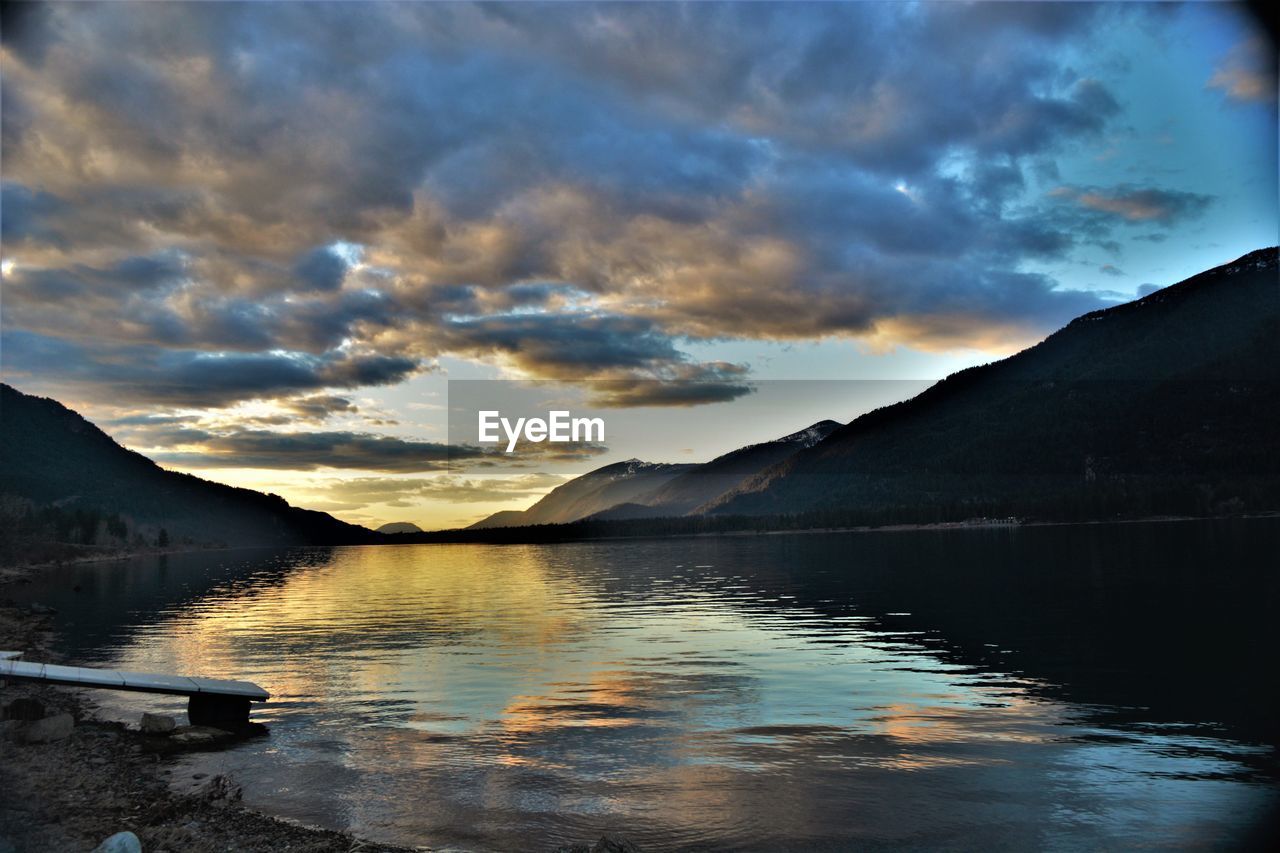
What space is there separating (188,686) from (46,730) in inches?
217

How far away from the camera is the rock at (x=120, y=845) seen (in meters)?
17.6

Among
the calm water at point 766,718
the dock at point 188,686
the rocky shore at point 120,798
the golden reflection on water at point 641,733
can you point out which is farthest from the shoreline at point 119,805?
the dock at point 188,686

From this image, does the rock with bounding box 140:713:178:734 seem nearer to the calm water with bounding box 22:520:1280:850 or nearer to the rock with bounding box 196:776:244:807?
the calm water with bounding box 22:520:1280:850

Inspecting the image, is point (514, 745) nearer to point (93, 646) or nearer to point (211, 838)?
point (211, 838)

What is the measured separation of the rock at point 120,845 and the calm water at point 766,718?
6113 mm

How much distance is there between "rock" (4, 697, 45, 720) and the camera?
111 feet

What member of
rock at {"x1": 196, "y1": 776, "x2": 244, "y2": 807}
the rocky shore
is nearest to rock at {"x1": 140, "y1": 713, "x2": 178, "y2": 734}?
the rocky shore

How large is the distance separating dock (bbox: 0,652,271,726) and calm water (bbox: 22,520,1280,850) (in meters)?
2.29

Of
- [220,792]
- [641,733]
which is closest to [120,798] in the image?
[220,792]

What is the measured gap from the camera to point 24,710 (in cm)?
3375

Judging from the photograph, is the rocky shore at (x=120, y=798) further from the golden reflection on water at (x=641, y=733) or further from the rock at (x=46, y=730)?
the golden reflection on water at (x=641, y=733)

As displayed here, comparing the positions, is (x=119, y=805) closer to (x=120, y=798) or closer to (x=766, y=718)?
(x=120, y=798)

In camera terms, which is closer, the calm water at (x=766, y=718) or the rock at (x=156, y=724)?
the calm water at (x=766, y=718)

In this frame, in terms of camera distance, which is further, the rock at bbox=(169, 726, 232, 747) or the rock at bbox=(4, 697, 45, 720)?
the rock at bbox=(4, 697, 45, 720)
